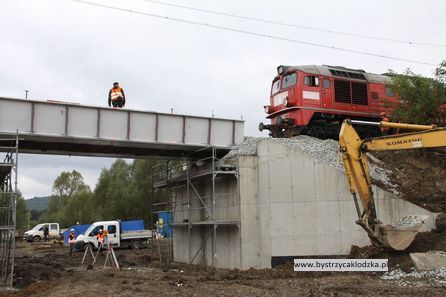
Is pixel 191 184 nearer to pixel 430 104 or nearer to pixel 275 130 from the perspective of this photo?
pixel 275 130

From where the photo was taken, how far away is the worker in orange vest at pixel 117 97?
1970cm

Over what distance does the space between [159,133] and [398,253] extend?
10.4 meters

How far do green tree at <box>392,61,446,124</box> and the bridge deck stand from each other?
8309 millimetres

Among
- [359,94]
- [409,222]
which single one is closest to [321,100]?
[359,94]

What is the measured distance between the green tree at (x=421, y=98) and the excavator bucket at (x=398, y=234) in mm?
8205

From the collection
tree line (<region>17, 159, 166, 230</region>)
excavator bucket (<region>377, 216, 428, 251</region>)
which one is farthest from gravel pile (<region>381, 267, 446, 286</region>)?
tree line (<region>17, 159, 166, 230</region>)

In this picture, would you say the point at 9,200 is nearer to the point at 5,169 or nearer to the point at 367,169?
the point at 5,169

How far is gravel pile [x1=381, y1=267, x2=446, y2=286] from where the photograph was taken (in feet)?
41.8

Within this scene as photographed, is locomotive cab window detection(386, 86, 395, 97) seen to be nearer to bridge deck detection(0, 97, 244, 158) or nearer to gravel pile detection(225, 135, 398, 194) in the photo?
gravel pile detection(225, 135, 398, 194)

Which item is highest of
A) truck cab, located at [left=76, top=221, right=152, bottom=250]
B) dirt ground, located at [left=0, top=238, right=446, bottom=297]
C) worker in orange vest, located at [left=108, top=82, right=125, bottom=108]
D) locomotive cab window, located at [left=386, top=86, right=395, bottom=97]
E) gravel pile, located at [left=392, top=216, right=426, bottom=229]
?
locomotive cab window, located at [left=386, top=86, right=395, bottom=97]

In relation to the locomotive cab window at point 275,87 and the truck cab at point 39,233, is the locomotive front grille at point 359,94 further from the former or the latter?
the truck cab at point 39,233

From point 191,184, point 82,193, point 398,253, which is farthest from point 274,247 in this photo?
point 82,193

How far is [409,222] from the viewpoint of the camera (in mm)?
16281

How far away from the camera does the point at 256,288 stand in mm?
13102
